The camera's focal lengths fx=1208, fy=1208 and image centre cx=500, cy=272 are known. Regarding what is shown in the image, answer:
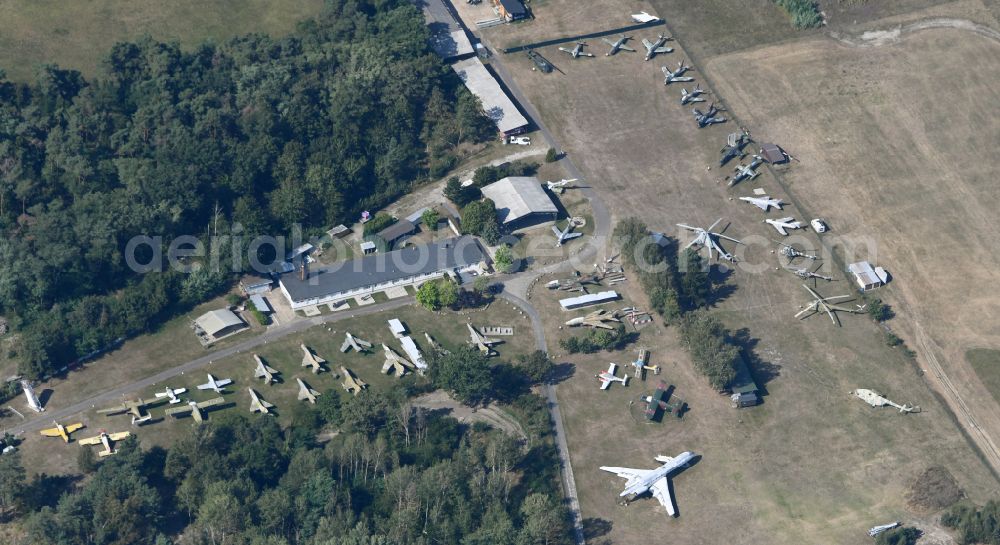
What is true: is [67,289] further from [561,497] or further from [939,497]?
[939,497]

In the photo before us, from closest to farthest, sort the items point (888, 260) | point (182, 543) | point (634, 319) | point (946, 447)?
point (182, 543) → point (946, 447) → point (634, 319) → point (888, 260)

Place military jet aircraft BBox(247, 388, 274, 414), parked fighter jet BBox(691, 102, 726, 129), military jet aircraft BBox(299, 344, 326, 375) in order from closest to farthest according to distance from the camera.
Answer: military jet aircraft BBox(247, 388, 274, 414) → military jet aircraft BBox(299, 344, 326, 375) → parked fighter jet BBox(691, 102, 726, 129)

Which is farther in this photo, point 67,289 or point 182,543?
point 67,289

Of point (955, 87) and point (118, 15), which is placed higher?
point (118, 15)

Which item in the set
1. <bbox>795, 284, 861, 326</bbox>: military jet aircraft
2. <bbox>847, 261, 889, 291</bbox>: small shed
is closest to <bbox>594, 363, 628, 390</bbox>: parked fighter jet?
<bbox>795, 284, 861, 326</bbox>: military jet aircraft

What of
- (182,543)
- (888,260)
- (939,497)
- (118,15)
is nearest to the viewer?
(182,543)

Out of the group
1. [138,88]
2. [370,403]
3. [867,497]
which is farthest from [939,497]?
[138,88]

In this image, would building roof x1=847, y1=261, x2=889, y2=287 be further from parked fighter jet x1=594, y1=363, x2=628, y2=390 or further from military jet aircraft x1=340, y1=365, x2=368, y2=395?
military jet aircraft x1=340, y1=365, x2=368, y2=395
